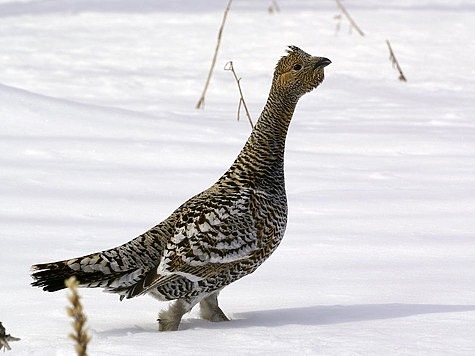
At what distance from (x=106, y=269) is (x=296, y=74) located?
1.18 m

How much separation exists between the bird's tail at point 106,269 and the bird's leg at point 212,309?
285mm

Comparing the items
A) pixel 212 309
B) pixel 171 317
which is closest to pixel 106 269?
pixel 171 317

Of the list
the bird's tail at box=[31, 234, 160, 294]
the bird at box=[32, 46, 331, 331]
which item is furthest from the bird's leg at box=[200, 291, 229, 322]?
the bird's tail at box=[31, 234, 160, 294]

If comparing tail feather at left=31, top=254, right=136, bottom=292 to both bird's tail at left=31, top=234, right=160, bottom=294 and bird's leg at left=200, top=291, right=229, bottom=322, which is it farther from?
bird's leg at left=200, top=291, right=229, bottom=322

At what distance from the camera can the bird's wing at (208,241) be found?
398cm

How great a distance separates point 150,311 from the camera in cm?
434

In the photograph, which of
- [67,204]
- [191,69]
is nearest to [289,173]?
[67,204]

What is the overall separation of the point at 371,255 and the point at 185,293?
1.28 metres

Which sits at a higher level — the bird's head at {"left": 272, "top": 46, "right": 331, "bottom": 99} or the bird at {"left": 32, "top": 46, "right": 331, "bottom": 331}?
the bird's head at {"left": 272, "top": 46, "right": 331, "bottom": 99}

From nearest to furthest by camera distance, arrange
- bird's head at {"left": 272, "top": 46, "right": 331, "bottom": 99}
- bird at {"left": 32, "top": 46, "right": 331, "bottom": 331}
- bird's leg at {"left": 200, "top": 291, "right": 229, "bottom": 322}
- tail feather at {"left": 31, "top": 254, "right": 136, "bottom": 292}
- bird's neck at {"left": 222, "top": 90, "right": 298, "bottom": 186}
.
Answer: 1. tail feather at {"left": 31, "top": 254, "right": 136, "bottom": 292}
2. bird at {"left": 32, "top": 46, "right": 331, "bottom": 331}
3. bird's leg at {"left": 200, "top": 291, "right": 229, "bottom": 322}
4. bird's neck at {"left": 222, "top": 90, "right": 298, "bottom": 186}
5. bird's head at {"left": 272, "top": 46, "right": 331, "bottom": 99}

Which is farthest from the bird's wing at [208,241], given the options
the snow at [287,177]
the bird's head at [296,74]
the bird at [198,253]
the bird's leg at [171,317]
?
the bird's head at [296,74]

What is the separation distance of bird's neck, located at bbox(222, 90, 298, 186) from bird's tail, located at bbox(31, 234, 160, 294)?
19.7 inches

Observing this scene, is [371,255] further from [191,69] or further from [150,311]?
[191,69]

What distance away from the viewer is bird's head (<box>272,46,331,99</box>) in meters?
4.40
